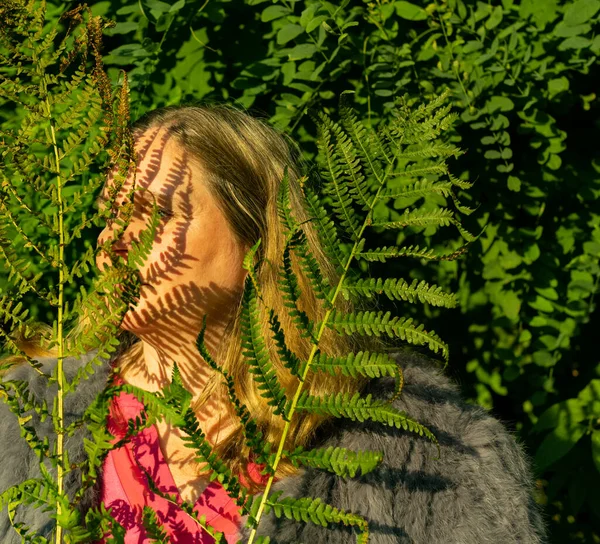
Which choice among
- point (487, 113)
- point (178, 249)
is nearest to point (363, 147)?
point (178, 249)

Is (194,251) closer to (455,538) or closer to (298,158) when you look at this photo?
(298,158)

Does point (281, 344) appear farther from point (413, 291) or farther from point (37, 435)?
point (37, 435)

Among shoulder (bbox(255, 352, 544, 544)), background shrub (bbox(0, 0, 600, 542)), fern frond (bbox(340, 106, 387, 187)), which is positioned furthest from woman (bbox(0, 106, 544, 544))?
fern frond (bbox(340, 106, 387, 187))

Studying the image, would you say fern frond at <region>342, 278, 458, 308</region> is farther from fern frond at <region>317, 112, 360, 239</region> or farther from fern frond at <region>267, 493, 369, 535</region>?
fern frond at <region>267, 493, 369, 535</region>

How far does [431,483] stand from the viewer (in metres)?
1.62

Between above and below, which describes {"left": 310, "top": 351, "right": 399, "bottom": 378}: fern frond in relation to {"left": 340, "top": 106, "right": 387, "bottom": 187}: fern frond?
below

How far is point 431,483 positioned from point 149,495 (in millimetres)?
634

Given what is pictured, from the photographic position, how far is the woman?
157 cm

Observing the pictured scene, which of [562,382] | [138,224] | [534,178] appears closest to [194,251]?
[138,224]

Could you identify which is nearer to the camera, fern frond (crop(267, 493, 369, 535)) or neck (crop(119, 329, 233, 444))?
fern frond (crop(267, 493, 369, 535))

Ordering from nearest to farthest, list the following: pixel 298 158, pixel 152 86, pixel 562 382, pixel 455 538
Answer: pixel 455 538 < pixel 298 158 < pixel 152 86 < pixel 562 382

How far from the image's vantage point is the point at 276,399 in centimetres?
86

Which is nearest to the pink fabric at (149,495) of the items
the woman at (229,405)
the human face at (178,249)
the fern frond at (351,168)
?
the woman at (229,405)

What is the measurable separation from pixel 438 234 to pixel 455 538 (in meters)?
1.17
